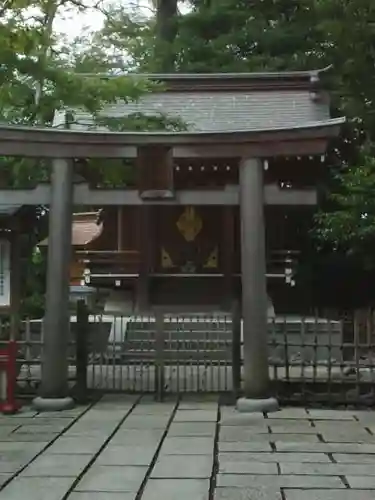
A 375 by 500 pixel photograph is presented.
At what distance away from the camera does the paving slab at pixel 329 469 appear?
17.2ft

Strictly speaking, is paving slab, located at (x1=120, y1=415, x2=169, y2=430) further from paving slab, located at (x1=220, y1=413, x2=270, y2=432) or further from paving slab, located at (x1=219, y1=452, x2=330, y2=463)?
paving slab, located at (x1=219, y1=452, x2=330, y2=463)

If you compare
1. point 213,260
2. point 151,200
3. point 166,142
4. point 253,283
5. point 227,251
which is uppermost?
point 166,142

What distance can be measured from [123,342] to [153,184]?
7.39ft

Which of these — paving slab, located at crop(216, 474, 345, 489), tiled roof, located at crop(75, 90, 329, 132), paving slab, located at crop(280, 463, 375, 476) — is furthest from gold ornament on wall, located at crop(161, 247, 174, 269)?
paving slab, located at crop(216, 474, 345, 489)

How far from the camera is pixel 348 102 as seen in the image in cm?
1728

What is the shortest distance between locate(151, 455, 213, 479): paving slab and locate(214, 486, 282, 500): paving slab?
40 centimetres

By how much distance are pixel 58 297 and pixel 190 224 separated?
7899 millimetres

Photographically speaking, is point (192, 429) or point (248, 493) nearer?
point (248, 493)

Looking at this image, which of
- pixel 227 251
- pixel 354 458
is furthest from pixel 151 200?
pixel 227 251

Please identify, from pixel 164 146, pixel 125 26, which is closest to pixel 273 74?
pixel 125 26

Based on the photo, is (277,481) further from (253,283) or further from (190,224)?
(190,224)

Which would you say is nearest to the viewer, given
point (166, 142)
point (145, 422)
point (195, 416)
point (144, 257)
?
point (145, 422)

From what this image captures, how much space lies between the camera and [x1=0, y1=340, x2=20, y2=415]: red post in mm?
8172

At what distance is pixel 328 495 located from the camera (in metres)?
4.61
